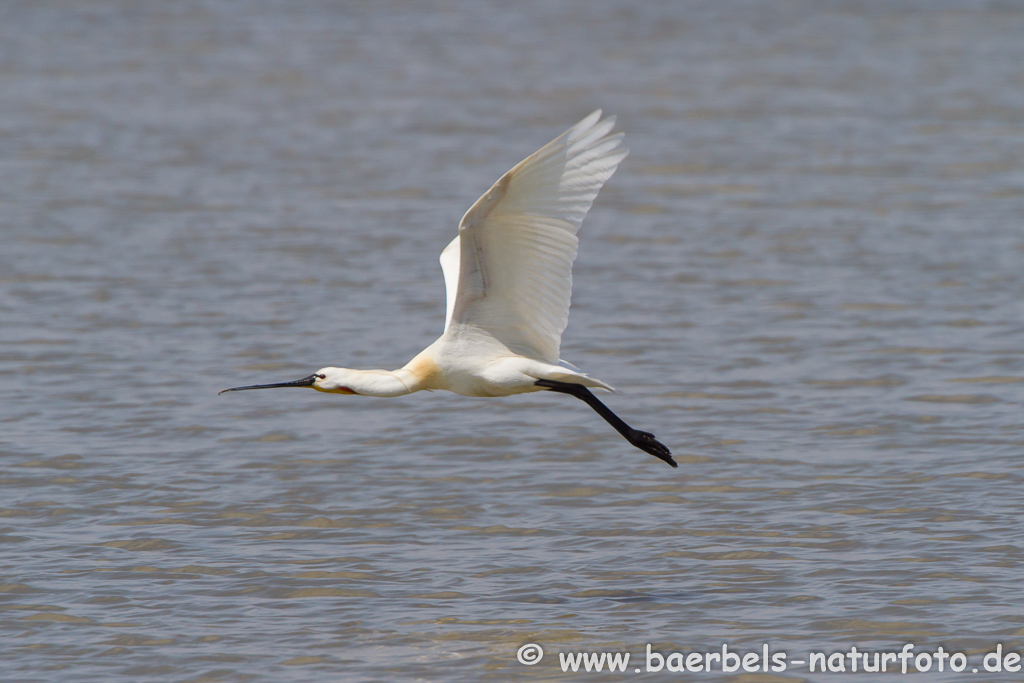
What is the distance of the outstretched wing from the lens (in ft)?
22.5

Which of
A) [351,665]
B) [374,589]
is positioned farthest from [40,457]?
[351,665]

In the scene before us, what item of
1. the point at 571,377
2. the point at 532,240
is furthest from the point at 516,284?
the point at 571,377

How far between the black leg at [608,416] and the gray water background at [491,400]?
535 mm

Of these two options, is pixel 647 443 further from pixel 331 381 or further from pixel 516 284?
pixel 331 381

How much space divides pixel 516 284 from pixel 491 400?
3337mm

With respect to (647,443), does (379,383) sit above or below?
above

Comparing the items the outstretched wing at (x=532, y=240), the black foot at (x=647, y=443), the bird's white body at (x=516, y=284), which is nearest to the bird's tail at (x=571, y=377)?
the bird's white body at (x=516, y=284)

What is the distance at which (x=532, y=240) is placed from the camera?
718 centimetres

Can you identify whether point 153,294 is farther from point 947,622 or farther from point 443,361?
point 947,622

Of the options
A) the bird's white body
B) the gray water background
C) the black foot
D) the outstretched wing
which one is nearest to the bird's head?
the bird's white body

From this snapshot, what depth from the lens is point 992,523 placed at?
803cm

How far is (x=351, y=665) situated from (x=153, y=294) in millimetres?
6832

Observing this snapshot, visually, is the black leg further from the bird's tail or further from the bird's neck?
the bird's neck

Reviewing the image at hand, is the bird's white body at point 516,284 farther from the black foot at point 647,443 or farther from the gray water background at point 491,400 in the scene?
the gray water background at point 491,400
